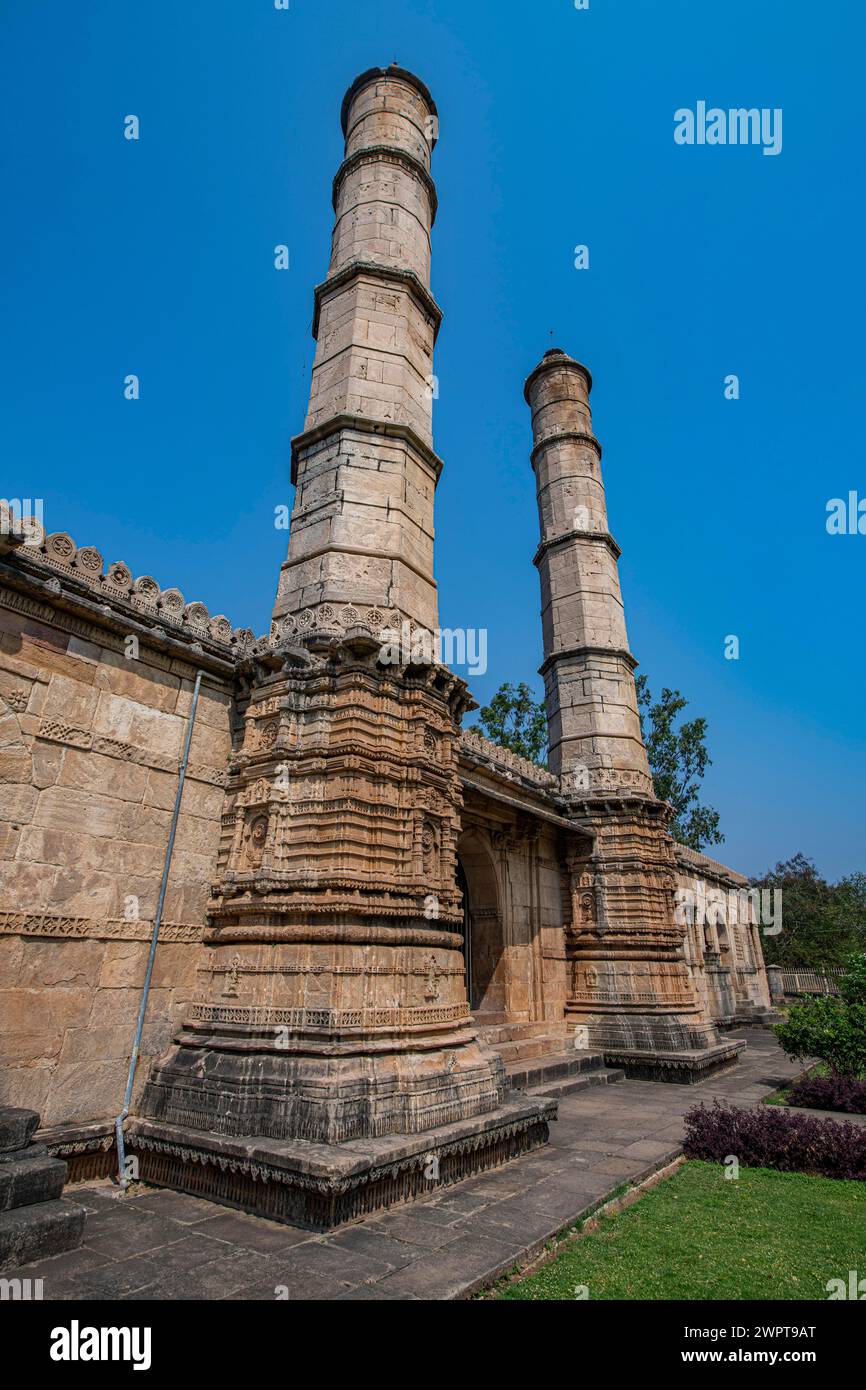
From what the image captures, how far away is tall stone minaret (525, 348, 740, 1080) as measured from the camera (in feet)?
42.2

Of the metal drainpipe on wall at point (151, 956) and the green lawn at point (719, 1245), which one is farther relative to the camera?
the metal drainpipe on wall at point (151, 956)

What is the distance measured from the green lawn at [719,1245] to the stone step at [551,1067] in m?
4.05

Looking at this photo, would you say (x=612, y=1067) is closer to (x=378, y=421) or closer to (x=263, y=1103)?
(x=263, y=1103)

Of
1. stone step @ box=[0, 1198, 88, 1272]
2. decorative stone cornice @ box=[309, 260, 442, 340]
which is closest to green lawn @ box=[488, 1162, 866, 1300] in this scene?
stone step @ box=[0, 1198, 88, 1272]

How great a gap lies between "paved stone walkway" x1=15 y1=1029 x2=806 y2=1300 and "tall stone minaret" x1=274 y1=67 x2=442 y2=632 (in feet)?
16.4

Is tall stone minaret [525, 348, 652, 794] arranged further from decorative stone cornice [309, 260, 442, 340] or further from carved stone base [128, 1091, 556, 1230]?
carved stone base [128, 1091, 556, 1230]

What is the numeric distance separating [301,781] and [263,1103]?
2623mm

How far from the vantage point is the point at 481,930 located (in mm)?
12484

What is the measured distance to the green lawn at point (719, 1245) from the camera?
12.9ft

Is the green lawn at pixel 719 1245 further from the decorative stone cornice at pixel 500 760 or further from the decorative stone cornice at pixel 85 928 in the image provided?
the decorative stone cornice at pixel 500 760

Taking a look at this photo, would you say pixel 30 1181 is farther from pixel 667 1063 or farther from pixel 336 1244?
pixel 667 1063

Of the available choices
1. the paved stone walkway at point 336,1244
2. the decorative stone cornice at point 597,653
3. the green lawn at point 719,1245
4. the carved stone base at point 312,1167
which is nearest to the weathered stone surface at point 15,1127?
the paved stone walkway at point 336,1244
